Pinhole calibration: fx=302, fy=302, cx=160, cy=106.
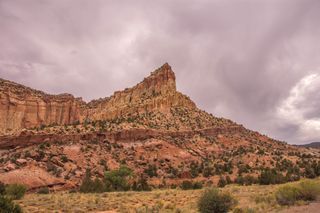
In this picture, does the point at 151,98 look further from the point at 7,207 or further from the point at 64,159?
the point at 7,207

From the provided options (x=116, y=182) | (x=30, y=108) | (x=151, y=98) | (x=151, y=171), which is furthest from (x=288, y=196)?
(x=30, y=108)

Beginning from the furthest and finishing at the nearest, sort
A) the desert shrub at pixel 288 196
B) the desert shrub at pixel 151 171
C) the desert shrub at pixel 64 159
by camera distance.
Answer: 1. the desert shrub at pixel 151 171
2. the desert shrub at pixel 64 159
3. the desert shrub at pixel 288 196

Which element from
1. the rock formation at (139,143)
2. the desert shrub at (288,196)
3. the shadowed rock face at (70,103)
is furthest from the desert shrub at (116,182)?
the shadowed rock face at (70,103)

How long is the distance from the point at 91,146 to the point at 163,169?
1541 centimetres

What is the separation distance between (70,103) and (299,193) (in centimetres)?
10387

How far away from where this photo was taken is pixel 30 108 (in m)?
101

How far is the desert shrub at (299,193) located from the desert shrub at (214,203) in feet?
12.1

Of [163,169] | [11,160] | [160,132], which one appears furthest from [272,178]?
[11,160]

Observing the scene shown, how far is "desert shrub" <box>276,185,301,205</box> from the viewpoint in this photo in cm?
2058

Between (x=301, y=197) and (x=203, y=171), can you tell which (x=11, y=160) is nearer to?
(x=203, y=171)

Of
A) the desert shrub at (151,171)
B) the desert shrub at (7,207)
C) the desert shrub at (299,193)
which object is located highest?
the desert shrub at (151,171)

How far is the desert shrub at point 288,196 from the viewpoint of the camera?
67.5ft

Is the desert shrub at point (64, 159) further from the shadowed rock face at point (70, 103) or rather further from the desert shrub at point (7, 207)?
the desert shrub at point (7, 207)

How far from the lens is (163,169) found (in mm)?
59438
